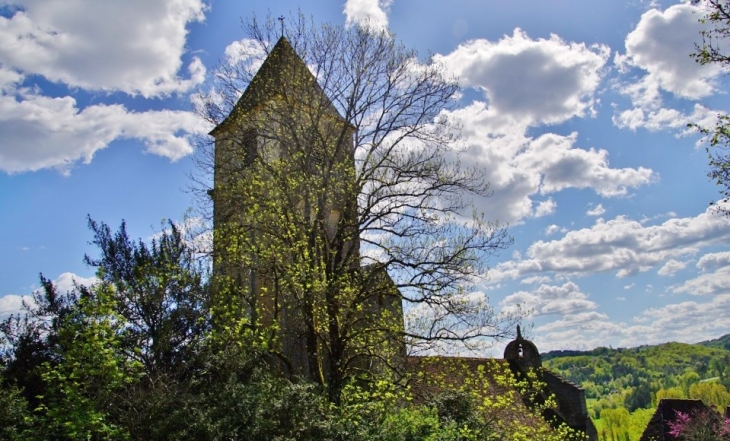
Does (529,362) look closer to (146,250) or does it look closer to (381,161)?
(381,161)

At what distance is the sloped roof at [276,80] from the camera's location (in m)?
16.6

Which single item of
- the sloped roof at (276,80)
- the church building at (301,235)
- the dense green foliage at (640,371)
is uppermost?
the sloped roof at (276,80)

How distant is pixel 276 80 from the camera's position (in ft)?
55.1

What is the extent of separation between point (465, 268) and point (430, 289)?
1062 mm

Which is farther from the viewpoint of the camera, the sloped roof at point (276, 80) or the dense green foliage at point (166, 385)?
the sloped roof at point (276, 80)

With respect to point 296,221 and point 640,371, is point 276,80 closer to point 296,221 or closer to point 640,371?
point 296,221

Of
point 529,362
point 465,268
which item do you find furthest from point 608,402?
→ point 465,268

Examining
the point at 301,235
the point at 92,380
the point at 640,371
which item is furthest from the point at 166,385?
the point at 640,371

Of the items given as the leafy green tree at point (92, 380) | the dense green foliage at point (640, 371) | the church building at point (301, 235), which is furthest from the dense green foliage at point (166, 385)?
the dense green foliage at point (640, 371)

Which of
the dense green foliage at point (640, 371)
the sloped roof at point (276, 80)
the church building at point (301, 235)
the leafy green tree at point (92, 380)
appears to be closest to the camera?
the leafy green tree at point (92, 380)

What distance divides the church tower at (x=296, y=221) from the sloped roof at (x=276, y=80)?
0.12ft

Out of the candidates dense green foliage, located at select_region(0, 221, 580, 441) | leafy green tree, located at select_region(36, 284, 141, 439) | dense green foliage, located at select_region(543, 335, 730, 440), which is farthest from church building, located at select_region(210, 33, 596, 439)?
dense green foliage, located at select_region(543, 335, 730, 440)

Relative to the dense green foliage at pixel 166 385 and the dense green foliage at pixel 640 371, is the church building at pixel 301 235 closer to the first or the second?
the dense green foliage at pixel 166 385

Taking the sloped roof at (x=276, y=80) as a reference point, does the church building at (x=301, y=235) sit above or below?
below
